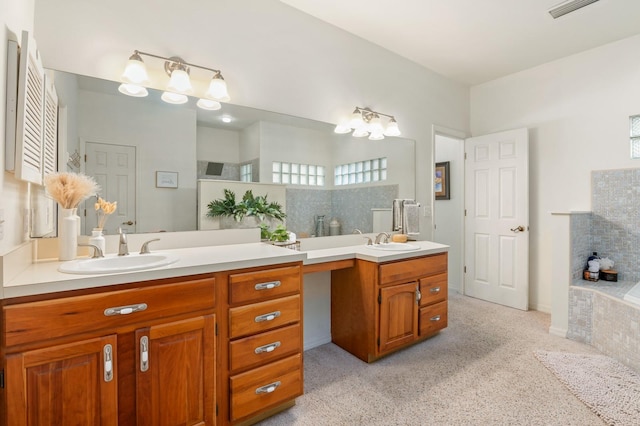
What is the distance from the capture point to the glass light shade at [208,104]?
2.02 metres

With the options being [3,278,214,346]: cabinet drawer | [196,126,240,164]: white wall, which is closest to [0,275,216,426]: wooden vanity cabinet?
[3,278,214,346]: cabinet drawer

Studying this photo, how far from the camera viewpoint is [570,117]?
3.22 metres

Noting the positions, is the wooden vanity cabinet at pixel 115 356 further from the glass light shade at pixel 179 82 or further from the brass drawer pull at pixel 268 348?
the glass light shade at pixel 179 82

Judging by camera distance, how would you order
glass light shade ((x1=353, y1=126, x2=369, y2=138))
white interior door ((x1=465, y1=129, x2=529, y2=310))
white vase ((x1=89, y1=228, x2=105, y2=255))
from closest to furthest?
1. white vase ((x1=89, y1=228, x2=105, y2=255))
2. glass light shade ((x1=353, y1=126, x2=369, y2=138))
3. white interior door ((x1=465, y1=129, x2=529, y2=310))

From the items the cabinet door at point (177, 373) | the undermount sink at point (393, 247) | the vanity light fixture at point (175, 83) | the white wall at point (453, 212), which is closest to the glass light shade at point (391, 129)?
the undermount sink at point (393, 247)

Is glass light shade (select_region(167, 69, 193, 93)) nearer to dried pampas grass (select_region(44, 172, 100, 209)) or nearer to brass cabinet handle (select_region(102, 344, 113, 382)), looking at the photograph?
dried pampas grass (select_region(44, 172, 100, 209))

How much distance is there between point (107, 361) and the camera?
3.90 feet

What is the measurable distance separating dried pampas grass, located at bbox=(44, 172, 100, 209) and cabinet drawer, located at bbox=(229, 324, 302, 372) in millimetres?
1034

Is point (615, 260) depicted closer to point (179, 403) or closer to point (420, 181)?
point (420, 181)

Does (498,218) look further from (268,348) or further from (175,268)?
(175,268)

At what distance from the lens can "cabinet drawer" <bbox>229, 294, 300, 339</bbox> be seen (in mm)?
1516

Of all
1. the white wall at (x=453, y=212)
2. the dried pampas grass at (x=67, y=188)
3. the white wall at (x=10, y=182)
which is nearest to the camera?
the white wall at (x=10, y=182)

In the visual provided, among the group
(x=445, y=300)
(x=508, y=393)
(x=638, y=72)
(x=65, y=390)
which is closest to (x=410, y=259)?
(x=445, y=300)

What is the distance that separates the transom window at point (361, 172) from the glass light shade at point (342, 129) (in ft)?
0.95
